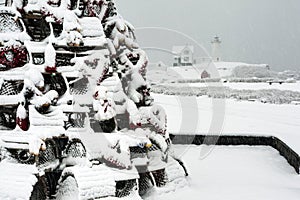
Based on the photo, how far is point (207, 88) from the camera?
33156 millimetres

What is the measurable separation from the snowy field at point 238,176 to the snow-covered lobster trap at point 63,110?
5.99 ft

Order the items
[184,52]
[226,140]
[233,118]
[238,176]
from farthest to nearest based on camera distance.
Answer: [233,118] < [184,52] < [226,140] < [238,176]

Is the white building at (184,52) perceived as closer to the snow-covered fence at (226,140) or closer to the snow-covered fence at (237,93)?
the snow-covered fence at (226,140)

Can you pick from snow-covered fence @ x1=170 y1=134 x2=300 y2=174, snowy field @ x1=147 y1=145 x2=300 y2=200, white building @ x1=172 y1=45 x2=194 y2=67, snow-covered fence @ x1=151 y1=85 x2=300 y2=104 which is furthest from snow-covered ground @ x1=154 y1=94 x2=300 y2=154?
white building @ x1=172 y1=45 x2=194 y2=67

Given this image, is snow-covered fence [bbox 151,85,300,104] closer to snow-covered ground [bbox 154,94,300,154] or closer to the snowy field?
snow-covered ground [bbox 154,94,300,154]

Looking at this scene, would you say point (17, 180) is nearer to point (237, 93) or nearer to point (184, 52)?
point (184, 52)

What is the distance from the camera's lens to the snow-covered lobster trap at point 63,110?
5.74 metres

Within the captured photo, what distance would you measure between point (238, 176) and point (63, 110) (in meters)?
5.52

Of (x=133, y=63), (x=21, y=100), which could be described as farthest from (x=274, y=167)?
(x=21, y=100)

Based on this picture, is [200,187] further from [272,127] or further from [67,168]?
[272,127]

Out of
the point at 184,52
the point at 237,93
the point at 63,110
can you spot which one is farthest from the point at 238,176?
the point at 237,93

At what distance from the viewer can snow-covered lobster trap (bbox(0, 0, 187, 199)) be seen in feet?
18.8

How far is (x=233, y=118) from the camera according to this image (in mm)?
21625

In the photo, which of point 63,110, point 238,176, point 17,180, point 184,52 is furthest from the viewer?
point 184,52
